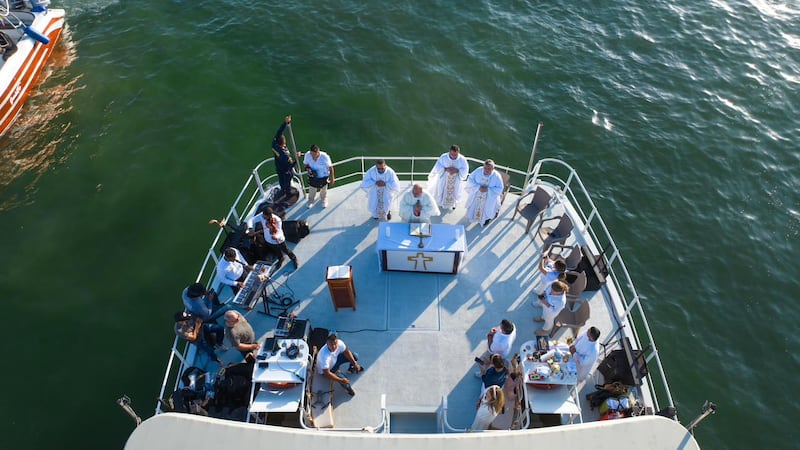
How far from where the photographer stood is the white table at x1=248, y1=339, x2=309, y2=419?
865cm

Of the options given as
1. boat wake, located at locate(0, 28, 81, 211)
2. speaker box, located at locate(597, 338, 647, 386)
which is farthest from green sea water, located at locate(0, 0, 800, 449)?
speaker box, located at locate(597, 338, 647, 386)

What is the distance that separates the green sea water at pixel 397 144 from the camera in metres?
14.0

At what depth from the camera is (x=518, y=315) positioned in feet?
36.3

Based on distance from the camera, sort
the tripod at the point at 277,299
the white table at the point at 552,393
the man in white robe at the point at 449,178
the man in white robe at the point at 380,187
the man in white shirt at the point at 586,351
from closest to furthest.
Result: 1. the white table at the point at 552,393
2. the man in white shirt at the point at 586,351
3. the tripod at the point at 277,299
4. the man in white robe at the point at 380,187
5. the man in white robe at the point at 449,178

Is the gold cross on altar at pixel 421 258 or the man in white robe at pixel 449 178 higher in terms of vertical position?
the man in white robe at pixel 449 178

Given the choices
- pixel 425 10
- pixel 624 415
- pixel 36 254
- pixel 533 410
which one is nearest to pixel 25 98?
pixel 36 254

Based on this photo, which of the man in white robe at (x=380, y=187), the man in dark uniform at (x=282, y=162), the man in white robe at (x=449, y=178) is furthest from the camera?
the man in white robe at (x=449, y=178)

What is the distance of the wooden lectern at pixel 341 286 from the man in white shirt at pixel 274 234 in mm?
1733

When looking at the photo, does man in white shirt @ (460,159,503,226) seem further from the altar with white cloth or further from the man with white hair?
the man with white hair

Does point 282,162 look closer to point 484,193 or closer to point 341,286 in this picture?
point 341,286

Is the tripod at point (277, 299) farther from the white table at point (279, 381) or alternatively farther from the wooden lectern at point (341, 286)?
the white table at point (279, 381)

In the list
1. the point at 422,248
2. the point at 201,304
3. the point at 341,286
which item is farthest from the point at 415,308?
the point at 201,304

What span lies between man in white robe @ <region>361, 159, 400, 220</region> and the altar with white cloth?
118 centimetres

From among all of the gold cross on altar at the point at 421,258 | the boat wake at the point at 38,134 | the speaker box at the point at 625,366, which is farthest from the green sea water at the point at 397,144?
the gold cross on altar at the point at 421,258
